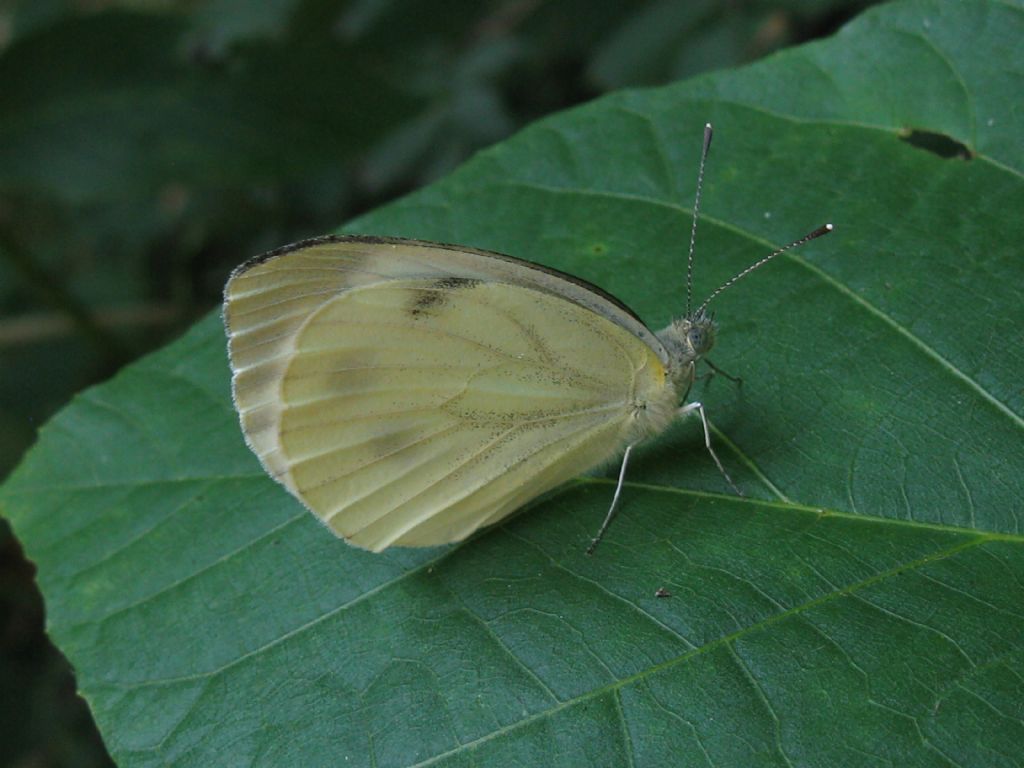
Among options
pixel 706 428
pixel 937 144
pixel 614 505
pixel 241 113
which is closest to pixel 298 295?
pixel 614 505

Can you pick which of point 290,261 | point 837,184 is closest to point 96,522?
point 290,261

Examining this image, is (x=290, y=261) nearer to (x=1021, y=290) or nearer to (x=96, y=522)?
(x=96, y=522)

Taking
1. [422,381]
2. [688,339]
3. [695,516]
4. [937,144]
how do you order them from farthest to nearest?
1. [937,144]
2. [422,381]
3. [688,339]
4. [695,516]

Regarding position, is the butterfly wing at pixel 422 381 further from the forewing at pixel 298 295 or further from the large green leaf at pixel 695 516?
the large green leaf at pixel 695 516

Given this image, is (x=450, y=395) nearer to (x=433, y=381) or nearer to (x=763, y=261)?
(x=433, y=381)

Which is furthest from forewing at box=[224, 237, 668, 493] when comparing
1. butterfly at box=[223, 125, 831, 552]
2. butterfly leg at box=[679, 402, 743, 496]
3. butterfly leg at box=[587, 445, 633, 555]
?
butterfly leg at box=[587, 445, 633, 555]

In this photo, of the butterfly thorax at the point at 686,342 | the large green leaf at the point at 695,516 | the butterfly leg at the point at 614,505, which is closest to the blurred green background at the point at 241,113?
the large green leaf at the point at 695,516

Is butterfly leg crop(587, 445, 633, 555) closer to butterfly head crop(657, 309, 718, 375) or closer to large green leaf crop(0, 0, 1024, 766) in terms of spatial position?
large green leaf crop(0, 0, 1024, 766)
